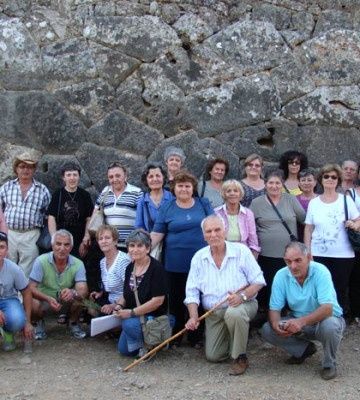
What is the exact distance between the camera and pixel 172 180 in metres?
4.46

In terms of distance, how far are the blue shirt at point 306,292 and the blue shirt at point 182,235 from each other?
0.74 m

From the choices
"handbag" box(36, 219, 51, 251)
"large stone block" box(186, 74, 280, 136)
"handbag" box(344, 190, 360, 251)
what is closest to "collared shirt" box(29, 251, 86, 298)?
"handbag" box(36, 219, 51, 251)

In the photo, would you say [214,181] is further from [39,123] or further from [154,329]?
[39,123]

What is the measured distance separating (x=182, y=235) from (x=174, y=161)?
0.77 m

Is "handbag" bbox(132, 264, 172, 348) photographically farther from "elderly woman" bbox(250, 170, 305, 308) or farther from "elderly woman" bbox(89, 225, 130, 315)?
"elderly woman" bbox(250, 170, 305, 308)

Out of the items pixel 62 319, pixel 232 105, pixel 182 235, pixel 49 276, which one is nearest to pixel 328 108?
pixel 232 105

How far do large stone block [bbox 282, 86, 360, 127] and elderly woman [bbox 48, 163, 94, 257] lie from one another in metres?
2.06

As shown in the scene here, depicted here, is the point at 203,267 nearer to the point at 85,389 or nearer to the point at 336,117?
the point at 85,389

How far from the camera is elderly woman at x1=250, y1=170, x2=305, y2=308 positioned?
4.45 m

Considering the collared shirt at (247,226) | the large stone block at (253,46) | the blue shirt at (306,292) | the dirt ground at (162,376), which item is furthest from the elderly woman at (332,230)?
the large stone block at (253,46)

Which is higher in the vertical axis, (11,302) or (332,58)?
(332,58)

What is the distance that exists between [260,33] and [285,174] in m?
1.40

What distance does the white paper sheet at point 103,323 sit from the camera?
4031 millimetres

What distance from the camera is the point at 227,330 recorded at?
13.1ft
